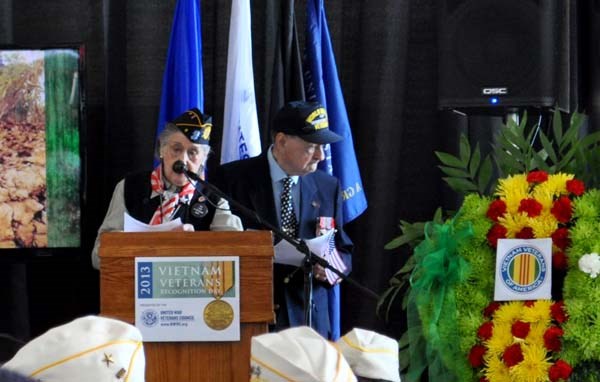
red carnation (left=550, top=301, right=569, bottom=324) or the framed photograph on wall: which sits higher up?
the framed photograph on wall

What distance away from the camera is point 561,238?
2.72m

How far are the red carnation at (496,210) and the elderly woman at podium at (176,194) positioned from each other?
45.5 inches

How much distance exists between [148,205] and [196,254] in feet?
3.47

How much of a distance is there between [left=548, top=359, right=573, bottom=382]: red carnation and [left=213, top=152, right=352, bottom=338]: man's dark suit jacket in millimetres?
1384

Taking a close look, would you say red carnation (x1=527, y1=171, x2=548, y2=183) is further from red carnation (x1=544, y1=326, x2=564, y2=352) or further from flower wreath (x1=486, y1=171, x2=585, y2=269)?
red carnation (x1=544, y1=326, x2=564, y2=352)

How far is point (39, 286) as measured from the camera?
5039 millimetres

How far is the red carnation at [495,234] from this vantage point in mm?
2768

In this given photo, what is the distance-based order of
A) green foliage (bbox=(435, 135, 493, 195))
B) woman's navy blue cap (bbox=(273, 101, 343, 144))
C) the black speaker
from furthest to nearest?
woman's navy blue cap (bbox=(273, 101, 343, 144)) < the black speaker < green foliage (bbox=(435, 135, 493, 195))

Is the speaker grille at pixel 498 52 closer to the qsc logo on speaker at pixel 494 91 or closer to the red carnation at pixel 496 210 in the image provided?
the qsc logo on speaker at pixel 494 91

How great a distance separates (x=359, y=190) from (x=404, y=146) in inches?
18.1

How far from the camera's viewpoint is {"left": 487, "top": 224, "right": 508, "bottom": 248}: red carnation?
2768 mm

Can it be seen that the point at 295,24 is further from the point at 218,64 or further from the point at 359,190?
the point at 359,190

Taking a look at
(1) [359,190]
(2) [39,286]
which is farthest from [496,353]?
(2) [39,286]

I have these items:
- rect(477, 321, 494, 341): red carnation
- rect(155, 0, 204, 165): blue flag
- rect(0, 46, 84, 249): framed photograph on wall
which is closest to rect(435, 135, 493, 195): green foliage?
rect(477, 321, 494, 341): red carnation
